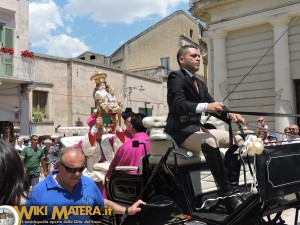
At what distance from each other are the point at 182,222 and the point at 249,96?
9013 mm

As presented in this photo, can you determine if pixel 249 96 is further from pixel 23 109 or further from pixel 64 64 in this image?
pixel 64 64

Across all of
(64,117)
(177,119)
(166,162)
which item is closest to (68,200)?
(166,162)

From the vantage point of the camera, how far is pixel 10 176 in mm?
1551

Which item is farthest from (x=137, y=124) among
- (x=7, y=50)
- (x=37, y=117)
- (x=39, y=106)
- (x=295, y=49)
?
(x=39, y=106)

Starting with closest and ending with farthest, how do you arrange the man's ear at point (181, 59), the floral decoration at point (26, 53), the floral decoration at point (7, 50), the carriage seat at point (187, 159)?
the carriage seat at point (187, 159) < the man's ear at point (181, 59) < the floral decoration at point (7, 50) < the floral decoration at point (26, 53)

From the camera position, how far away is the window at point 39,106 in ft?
66.5

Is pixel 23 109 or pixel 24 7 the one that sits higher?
pixel 24 7

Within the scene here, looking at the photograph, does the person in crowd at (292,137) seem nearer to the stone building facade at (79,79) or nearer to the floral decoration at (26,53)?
the stone building facade at (79,79)

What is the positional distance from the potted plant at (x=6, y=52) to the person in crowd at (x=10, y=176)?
52.0ft

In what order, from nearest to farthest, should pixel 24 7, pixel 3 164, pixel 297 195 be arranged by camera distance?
pixel 3 164 → pixel 297 195 → pixel 24 7

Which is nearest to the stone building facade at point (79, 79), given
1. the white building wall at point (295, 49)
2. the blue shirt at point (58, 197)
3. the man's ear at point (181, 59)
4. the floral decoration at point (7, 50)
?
the floral decoration at point (7, 50)

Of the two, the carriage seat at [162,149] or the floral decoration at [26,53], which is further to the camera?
the floral decoration at [26,53]

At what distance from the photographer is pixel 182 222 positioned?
3549mm
